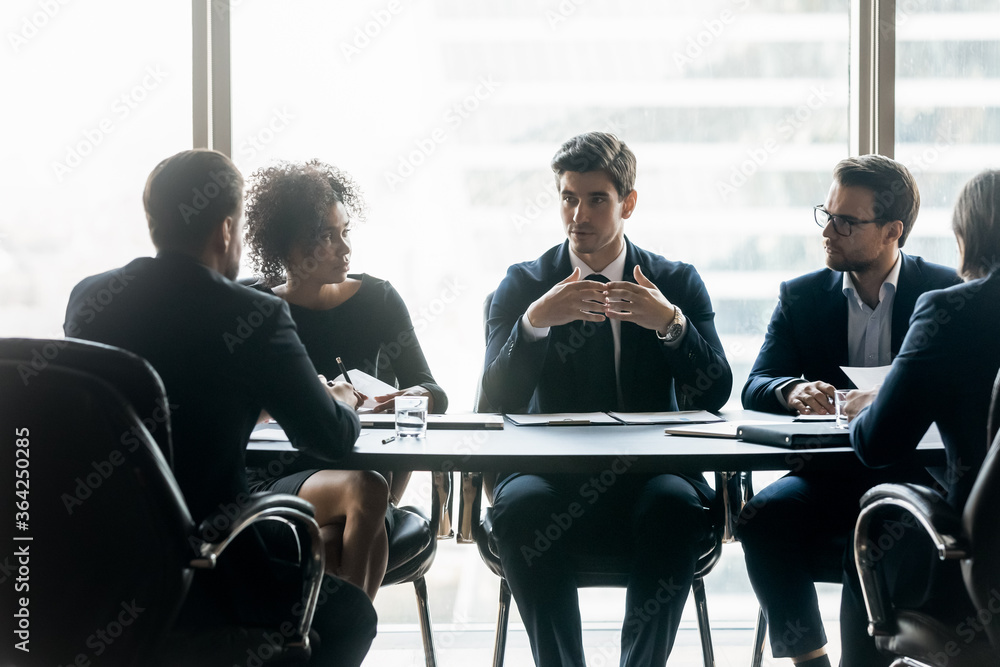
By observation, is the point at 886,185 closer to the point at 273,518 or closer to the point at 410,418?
the point at 410,418

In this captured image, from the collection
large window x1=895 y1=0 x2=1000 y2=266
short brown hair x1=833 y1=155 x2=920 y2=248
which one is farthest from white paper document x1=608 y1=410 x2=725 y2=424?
large window x1=895 y1=0 x2=1000 y2=266

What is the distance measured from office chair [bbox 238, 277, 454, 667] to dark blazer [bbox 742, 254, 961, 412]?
0.87 meters

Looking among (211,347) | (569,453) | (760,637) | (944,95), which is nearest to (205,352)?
(211,347)

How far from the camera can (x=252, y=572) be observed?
132 centimetres

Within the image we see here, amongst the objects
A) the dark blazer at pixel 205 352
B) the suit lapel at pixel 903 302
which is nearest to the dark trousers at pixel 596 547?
the dark blazer at pixel 205 352

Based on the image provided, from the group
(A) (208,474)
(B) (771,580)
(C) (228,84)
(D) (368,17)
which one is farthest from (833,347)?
(C) (228,84)

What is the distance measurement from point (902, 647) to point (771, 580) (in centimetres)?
52

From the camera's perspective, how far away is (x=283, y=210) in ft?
7.59

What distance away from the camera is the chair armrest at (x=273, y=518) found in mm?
1149

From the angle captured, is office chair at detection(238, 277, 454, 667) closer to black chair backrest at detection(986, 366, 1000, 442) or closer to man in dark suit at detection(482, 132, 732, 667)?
man in dark suit at detection(482, 132, 732, 667)

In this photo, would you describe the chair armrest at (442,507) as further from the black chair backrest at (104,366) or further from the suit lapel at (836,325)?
the suit lapel at (836,325)

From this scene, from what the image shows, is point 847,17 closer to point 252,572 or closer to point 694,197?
point 694,197

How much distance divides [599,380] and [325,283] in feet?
2.77

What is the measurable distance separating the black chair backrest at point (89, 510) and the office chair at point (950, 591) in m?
1.12
